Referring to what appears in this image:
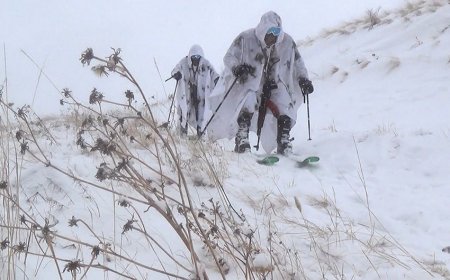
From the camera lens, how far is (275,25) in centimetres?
522

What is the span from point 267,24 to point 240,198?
2.88 meters

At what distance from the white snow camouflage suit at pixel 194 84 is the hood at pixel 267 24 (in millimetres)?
2816

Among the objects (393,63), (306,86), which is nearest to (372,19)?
(393,63)

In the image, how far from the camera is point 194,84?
827 centimetres

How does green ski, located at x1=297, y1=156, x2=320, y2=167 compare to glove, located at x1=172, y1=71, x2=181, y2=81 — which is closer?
green ski, located at x1=297, y1=156, x2=320, y2=167

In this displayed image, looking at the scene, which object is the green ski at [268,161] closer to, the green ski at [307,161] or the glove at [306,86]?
the green ski at [307,161]

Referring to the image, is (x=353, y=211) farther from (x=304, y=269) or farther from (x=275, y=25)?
(x=275, y=25)

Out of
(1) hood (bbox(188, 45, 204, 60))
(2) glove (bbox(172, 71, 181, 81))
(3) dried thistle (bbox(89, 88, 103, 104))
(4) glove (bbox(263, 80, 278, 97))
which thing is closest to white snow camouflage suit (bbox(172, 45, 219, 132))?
(1) hood (bbox(188, 45, 204, 60))

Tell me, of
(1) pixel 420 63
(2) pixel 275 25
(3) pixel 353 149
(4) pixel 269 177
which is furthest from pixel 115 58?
(1) pixel 420 63

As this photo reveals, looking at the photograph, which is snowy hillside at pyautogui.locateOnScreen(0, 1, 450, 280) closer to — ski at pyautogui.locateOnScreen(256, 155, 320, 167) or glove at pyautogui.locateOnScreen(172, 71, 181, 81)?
ski at pyautogui.locateOnScreen(256, 155, 320, 167)

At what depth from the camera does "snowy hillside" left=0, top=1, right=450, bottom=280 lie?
143cm

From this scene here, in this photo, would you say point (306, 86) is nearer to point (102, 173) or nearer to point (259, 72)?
point (259, 72)

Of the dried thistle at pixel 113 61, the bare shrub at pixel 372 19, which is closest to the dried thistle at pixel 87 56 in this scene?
the dried thistle at pixel 113 61

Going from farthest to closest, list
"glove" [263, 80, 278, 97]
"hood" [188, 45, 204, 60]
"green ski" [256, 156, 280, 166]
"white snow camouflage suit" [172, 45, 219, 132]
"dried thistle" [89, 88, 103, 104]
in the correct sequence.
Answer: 1. "hood" [188, 45, 204, 60]
2. "white snow camouflage suit" [172, 45, 219, 132]
3. "glove" [263, 80, 278, 97]
4. "green ski" [256, 156, 280, 166]
5. "dried thistle" [89, 88, 103, 104]
